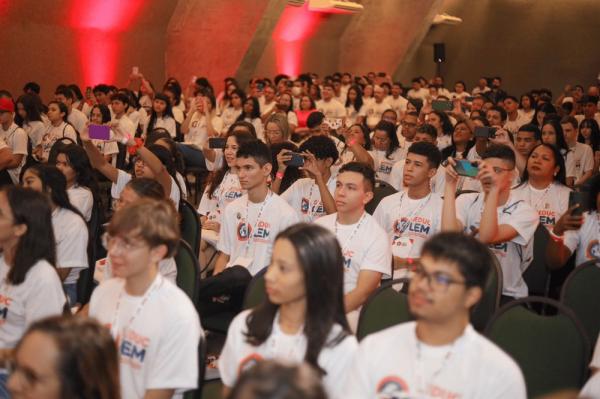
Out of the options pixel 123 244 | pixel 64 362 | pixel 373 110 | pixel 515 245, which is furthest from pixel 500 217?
pixel 373 110

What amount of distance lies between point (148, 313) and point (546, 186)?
3.30 meters

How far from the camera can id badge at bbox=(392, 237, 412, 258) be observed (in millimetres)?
4559

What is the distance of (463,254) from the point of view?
234 centimetres

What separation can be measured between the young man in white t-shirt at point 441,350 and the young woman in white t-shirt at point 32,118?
22.3 feet

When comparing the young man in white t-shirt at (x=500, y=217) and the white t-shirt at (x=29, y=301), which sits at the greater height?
the young man in white t-shirt at (x=500, y=217)

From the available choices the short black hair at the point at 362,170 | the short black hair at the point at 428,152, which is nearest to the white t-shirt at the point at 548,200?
the short black hair at the point at 428,152

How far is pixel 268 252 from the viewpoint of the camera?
14.8ft

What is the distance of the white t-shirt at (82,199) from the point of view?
496 cm

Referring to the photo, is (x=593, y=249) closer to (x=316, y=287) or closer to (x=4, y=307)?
(x=316, y=287)

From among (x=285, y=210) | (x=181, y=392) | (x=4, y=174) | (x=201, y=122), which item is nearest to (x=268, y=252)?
(x=285, y=210)

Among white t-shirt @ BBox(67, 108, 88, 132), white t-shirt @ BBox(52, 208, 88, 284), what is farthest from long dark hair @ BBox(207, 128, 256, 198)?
white t-shirt @ BBox(67, 108, 88, 132)

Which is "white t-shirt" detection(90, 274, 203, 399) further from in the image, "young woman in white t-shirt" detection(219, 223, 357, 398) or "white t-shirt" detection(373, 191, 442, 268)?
"white t-shirt" detection(373, 191, 442, 268)

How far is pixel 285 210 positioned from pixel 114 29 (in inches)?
395

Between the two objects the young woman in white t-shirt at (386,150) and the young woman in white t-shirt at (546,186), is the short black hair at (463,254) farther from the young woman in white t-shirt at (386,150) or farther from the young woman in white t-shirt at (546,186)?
the young woman in white t-shirt at (386,150)
